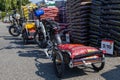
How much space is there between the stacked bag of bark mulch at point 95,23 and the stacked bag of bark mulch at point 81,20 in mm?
351

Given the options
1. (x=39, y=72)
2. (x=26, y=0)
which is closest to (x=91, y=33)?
(x=39, y=72)

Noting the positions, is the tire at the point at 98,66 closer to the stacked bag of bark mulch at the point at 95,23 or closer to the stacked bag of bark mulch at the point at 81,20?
the stacked bag of bark mulch at the point at 95,23

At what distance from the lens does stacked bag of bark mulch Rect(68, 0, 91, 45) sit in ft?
38.9

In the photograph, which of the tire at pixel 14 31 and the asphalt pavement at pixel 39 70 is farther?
the tire at pixel 14 31

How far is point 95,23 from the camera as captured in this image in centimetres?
1117

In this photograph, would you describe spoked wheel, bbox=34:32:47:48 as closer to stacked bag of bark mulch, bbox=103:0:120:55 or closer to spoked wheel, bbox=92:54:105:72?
stacked bag of bark mulch, bbox=103:0:120:55

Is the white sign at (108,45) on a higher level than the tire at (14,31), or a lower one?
higher

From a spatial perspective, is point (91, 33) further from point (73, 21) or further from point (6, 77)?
point (6, 77)

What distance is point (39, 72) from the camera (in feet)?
26.3

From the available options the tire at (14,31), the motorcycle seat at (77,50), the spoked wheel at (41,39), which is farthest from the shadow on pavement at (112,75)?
the tire at (14,31)

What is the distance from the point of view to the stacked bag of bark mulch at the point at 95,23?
10.8 meters

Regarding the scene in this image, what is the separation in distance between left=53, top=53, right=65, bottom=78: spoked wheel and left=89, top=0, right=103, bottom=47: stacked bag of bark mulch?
3504 millimetres

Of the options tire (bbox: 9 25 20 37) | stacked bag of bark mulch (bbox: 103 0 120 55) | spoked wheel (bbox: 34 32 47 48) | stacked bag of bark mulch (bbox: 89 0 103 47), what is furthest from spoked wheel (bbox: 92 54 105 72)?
tire (bbox: 9 25 20 37)

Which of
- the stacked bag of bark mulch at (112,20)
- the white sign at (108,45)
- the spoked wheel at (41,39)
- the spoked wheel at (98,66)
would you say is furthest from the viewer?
the spoked wheel at (41,39)
